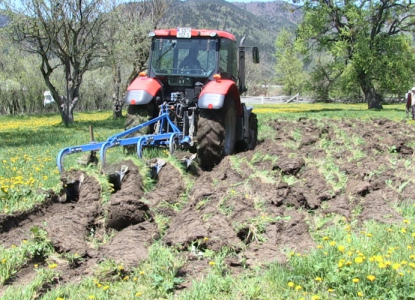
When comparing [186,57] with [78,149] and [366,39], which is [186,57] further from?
[366,39]

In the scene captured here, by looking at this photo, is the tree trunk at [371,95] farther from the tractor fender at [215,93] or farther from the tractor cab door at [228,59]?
the tractor fender at [215,93]

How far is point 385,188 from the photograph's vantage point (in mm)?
5793

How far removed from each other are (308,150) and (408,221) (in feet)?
14.5

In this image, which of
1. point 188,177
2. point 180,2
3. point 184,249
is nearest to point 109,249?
point 184,249

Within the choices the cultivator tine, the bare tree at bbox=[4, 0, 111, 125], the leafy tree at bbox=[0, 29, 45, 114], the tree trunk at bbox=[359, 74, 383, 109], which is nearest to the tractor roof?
the cultivator tine

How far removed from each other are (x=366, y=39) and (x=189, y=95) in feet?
74.0

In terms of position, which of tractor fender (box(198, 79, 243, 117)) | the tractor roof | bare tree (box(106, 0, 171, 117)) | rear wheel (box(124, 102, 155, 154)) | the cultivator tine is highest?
bare tree (box(106, 0, 171, 117))

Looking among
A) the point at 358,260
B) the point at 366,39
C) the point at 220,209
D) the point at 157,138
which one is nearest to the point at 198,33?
the point at 157,138

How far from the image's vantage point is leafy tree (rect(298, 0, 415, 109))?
27797mm

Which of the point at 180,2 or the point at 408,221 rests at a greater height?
the point at 180,2

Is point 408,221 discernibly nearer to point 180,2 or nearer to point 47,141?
point 47,141

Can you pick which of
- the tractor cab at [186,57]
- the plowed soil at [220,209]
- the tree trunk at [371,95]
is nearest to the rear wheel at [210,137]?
the plowed soil at [220,209]

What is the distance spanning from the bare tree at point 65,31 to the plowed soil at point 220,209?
11.8 m

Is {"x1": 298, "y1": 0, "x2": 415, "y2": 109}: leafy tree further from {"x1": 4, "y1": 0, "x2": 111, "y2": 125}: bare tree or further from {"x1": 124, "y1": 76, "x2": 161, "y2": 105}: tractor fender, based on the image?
{"x1": 124, "y1": 76, "x2": 161, "y2": 105}: tractor fender
